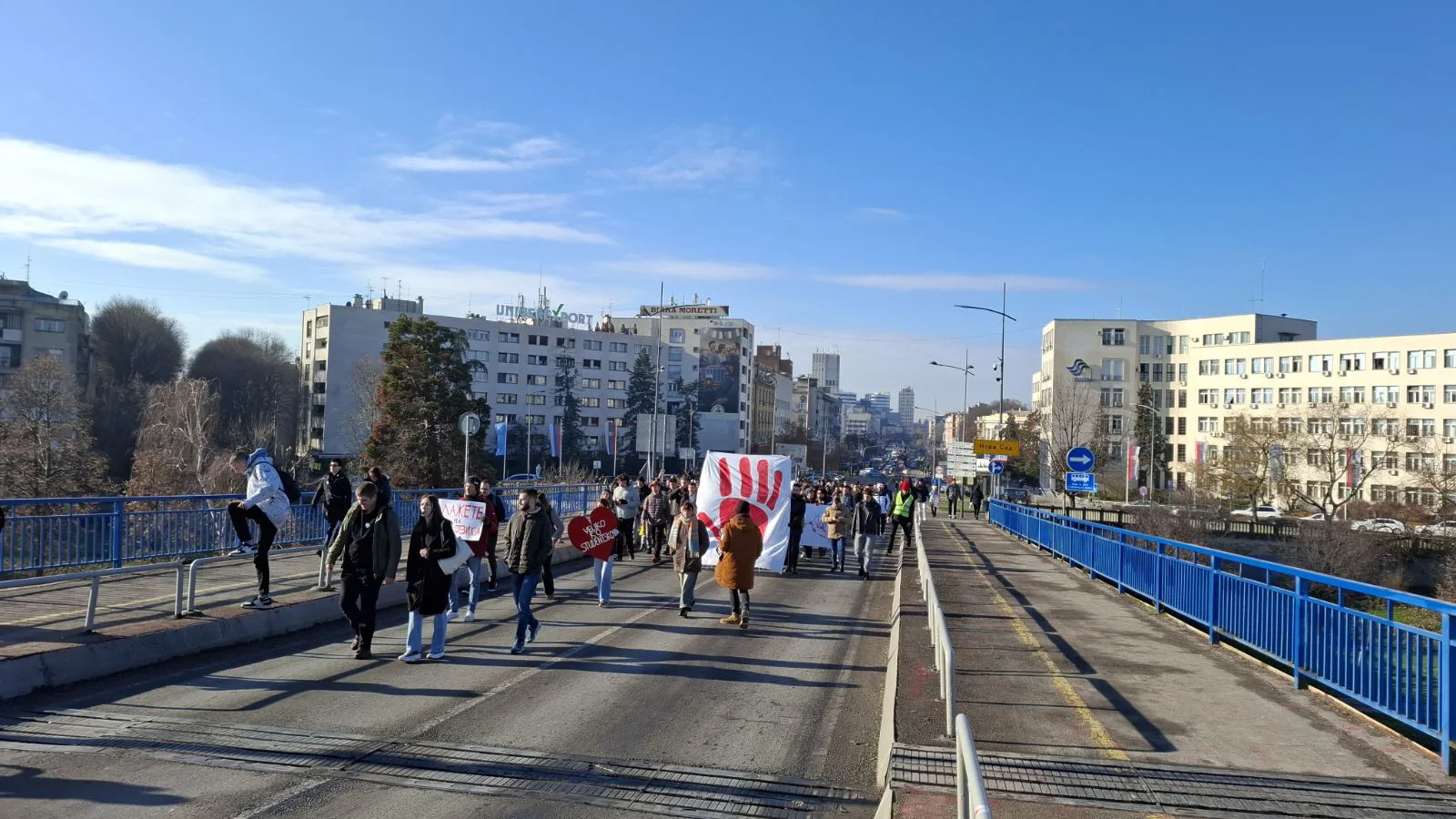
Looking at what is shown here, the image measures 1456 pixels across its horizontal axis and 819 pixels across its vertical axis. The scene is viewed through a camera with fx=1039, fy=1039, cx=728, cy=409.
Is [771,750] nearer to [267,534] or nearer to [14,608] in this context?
[267,534]

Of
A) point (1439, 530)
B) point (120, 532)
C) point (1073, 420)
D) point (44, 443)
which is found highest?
point (1073, 420)

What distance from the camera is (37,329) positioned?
287 ft

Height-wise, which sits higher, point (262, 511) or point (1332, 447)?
point (1332, 447)

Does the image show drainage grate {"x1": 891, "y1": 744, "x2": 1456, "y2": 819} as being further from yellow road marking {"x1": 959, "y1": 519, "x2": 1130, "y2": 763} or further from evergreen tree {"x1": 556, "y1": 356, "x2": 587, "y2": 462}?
evergreen tree {"x1": 556, "y1": 356, "x2": 587, "y2": 462}

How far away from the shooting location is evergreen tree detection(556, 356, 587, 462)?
10875 centimetres

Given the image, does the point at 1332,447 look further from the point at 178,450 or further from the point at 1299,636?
the point at 178,450

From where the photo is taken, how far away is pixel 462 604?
50.5 ft

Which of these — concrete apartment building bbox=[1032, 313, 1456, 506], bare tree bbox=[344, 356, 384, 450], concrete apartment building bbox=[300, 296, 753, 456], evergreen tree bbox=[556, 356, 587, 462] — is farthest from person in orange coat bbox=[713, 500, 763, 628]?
evergreen tree bbox=[556, 356, 587, 462]

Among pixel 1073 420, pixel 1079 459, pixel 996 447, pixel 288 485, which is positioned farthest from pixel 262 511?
pixel 1073 420

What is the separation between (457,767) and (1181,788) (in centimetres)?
460

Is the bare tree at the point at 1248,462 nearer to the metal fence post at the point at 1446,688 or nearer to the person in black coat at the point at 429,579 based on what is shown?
the metal fence post at the point at 1446,688

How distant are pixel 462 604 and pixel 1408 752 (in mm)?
11970

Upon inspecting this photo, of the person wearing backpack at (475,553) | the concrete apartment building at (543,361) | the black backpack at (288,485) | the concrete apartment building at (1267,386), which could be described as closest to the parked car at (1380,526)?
the concrete apartment building at (1267,386)

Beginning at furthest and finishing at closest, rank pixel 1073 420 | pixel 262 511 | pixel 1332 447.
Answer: pixel 1073 420 < pixel 1332 447 < pixel 262 511
